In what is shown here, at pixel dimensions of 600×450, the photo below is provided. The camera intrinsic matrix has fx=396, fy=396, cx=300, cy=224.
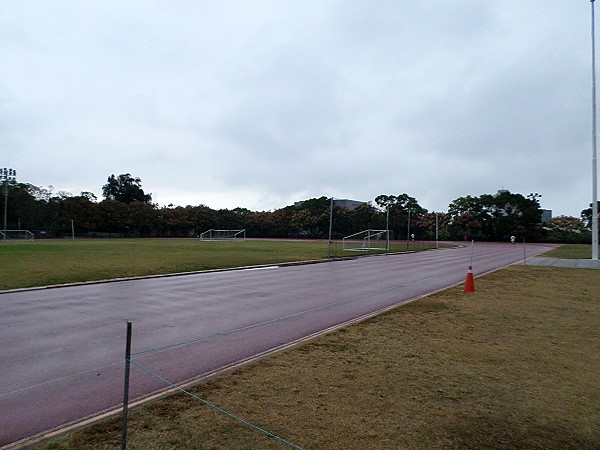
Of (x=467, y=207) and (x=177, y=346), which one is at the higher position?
(x=467, y=207)

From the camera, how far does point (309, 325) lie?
7.98 metres

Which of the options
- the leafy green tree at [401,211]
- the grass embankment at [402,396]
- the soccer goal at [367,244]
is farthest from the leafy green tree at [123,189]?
the grass embankment at [402,396]

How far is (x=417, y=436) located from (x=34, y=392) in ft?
14.3

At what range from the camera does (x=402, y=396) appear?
4.39 metres

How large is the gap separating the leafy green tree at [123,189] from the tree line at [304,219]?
45.5 ft

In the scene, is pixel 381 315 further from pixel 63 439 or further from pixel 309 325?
pixel 63 439

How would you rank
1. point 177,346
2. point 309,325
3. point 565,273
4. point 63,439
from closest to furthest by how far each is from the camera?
point 63,439
point 177,346
point 309,325
point 565,273

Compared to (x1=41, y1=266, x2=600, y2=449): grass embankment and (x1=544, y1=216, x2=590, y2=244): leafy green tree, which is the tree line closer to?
(x1=544, y1=216, x2=590, y2=244): leafy green tree

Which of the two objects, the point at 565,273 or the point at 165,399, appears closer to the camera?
the point at 165,399

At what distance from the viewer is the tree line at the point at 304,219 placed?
67250 mm

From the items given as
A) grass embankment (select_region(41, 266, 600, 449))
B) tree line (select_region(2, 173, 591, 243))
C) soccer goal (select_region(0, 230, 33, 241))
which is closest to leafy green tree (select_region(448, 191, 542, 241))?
tree line (select_region(2, 173, 591, 243))

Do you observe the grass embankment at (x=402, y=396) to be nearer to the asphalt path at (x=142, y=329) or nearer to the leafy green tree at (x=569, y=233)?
the asphalt path at (x=142, y=329)

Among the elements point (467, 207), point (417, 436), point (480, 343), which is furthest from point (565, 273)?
point (467, 207)

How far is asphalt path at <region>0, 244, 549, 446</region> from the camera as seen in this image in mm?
4633
